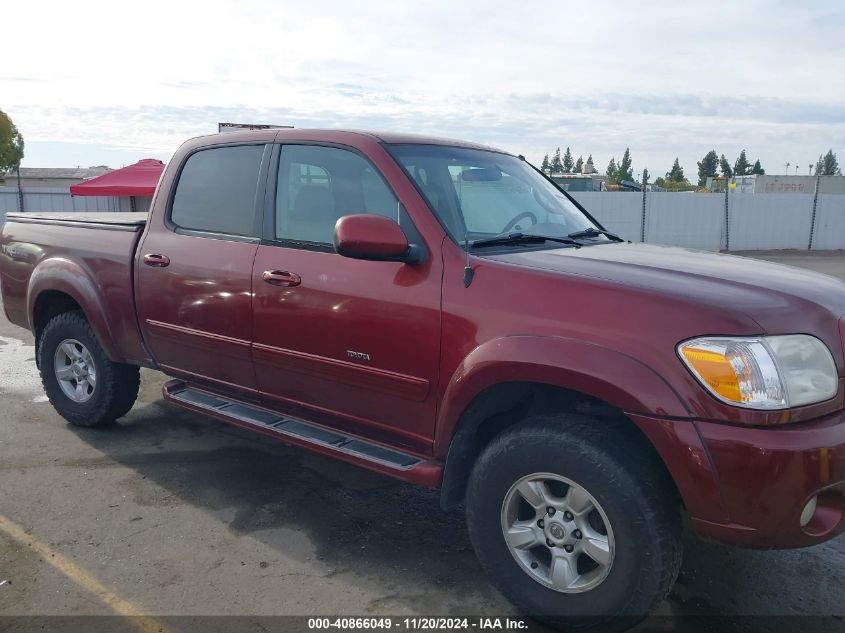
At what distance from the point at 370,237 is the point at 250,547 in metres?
1.64

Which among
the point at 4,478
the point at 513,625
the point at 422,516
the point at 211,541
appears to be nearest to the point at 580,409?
the point at 513,625

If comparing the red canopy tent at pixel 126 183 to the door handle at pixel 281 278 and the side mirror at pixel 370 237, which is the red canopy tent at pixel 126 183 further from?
the side mirror at pixel 370 237

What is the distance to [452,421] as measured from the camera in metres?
3.03

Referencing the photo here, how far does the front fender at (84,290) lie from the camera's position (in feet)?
15.1

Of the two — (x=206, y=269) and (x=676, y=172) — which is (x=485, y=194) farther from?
(x=676, y=172)

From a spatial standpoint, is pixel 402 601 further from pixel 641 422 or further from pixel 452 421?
pixel 641 422

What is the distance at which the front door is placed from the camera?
3148mm

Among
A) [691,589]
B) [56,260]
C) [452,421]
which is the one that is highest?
[56,260]

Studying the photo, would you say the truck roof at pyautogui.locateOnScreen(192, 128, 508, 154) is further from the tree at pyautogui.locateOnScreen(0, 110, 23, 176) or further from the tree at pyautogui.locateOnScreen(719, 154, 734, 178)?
the tree at pyautogui.locateOnScreen(719, 154, 734, 178)

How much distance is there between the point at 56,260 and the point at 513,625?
3.77 m

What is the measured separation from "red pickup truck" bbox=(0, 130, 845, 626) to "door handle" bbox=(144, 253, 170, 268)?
0.03 ft

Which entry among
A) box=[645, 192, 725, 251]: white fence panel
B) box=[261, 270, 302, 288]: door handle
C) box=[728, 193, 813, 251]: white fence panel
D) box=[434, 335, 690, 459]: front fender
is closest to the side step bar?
box=[434, 335, 690, 459]: front fender

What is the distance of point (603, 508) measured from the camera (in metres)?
2.62

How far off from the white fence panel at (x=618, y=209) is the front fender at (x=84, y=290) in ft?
53.8
